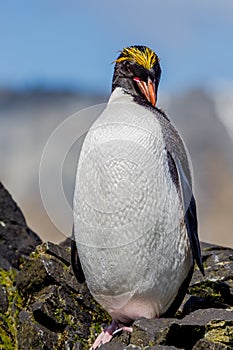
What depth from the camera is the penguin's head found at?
13.3ft

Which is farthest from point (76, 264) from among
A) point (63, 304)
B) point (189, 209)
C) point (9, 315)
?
point (189, 209)

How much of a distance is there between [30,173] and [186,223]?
27459 mm

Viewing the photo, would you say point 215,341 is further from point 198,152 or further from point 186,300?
point 198,152

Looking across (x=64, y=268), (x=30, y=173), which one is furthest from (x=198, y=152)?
(x=64, y=268)

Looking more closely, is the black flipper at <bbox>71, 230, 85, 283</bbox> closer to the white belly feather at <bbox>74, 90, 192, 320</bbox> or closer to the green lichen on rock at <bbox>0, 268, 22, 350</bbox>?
the white belly feather at <bbox>74, 90, 192, 320</bbox>

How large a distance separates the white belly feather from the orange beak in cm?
14

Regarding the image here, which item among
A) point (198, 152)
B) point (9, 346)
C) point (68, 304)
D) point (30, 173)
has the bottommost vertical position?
point (30, 173)

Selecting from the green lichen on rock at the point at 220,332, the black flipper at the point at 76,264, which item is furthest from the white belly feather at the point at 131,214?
the green lichen on rock at the point at 220,332

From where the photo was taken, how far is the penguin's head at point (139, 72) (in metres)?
4.05

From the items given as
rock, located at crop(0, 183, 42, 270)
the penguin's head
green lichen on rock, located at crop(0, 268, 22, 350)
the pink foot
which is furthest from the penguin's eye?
rock, located at crop(0, 183, 42, 270)

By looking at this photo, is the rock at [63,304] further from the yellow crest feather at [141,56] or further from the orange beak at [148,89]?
the yellow crest feather at [141,56]

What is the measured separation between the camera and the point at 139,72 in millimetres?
4066

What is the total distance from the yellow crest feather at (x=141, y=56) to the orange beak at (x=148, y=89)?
0.09 m

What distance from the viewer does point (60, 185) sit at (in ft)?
13.7
